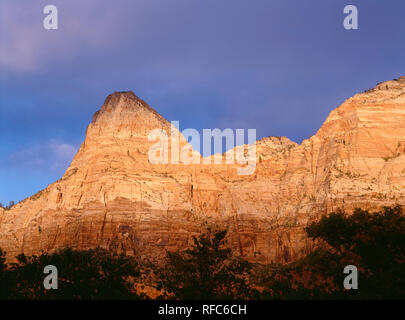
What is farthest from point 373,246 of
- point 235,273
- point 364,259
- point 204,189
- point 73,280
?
point 204,189

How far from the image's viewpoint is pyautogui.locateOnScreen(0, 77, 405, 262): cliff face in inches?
3691

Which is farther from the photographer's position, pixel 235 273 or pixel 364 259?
pixel 235 273

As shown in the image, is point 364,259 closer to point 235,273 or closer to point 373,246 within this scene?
point 373,246

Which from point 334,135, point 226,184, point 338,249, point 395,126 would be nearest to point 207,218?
point 226,184

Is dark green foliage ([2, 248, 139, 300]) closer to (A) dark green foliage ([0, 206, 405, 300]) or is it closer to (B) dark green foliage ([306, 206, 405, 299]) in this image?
(A) dark green foliage ([0, 206, 405, 300])

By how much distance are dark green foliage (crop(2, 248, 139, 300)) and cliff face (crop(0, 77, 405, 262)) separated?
3416 cm

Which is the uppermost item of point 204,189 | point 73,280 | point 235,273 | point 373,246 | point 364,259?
point 204,189

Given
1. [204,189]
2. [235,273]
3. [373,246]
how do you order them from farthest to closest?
[204,189] < [235,273] < [373,246]

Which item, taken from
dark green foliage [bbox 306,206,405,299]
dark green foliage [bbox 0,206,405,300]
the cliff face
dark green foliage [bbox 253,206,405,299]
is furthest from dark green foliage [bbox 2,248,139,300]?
the cliff face

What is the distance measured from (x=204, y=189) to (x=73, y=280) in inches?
2287

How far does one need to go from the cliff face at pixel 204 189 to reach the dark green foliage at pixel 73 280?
34155 mm

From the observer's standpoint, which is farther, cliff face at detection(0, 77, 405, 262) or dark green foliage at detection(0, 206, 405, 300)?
cliff face at detection(0, 77, 405, 262)

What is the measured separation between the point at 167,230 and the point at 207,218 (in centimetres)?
1086

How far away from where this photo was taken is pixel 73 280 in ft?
175
